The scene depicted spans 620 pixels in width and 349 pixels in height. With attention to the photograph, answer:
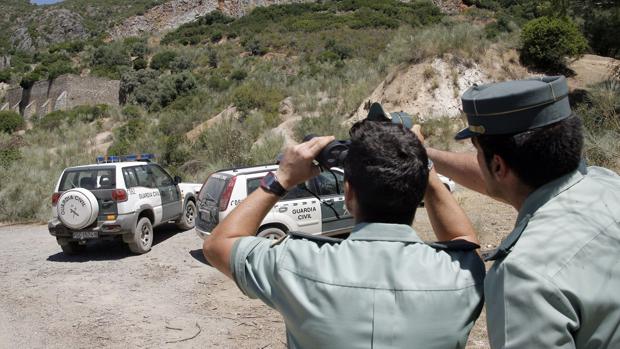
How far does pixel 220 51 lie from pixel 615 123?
3808 cm

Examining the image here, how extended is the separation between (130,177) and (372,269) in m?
8.31

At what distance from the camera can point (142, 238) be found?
9.07 meters

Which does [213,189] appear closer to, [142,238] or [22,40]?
[142,238]

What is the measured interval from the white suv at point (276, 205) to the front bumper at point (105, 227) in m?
1.35

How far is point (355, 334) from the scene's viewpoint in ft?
4.83

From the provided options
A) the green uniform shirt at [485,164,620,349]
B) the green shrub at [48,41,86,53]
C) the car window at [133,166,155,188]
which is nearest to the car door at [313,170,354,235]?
the car window at [133,166,155,188]

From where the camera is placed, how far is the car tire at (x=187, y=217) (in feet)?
36.3

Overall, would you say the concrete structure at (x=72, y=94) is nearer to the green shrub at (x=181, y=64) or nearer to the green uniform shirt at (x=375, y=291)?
the green shrub at (x=181, y=64)

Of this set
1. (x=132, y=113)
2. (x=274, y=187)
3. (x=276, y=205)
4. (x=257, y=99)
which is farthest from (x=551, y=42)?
(x=132, y=113)

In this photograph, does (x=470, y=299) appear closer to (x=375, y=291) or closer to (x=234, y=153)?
(x=375, y=291)

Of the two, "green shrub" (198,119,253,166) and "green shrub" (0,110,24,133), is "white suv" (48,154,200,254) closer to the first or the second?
"green shrub" (198,119,253,166)

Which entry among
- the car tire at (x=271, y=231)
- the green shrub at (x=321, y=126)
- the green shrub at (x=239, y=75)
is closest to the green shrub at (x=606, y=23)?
the green shrub at (x=321, y=126)

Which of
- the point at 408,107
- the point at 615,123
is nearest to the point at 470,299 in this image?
the point at 615,123

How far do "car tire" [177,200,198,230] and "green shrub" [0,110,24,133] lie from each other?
31.8m
